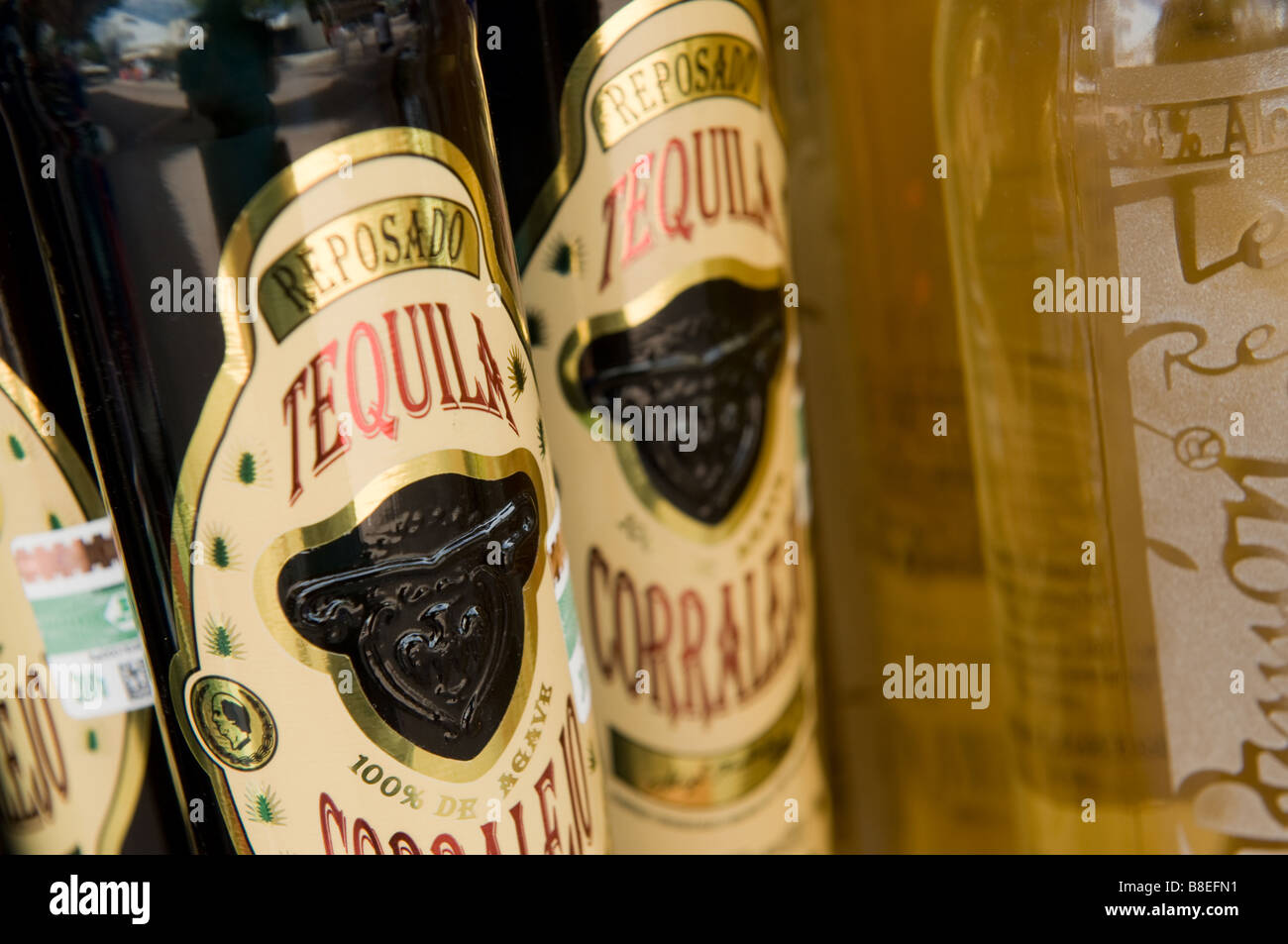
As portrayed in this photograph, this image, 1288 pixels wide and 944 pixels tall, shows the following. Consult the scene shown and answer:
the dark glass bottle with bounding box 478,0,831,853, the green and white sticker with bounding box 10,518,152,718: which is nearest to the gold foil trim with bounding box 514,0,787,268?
the dark glass bottle with bounding box 478,0,831,853

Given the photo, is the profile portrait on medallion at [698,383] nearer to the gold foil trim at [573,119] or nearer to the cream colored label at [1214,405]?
the gold foil trim at [573,119]

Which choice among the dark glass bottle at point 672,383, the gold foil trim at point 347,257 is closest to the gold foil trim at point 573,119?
the dark glass bottle at point 672,383

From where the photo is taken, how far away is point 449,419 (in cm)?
42

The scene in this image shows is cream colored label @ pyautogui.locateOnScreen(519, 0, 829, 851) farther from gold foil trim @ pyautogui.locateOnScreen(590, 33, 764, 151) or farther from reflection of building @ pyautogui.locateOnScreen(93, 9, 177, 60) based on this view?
reflection of building @ pyautogui.locateOnScreen(93, 9, 177, 60)

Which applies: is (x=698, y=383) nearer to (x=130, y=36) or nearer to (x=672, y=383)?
(x=672, y=383)

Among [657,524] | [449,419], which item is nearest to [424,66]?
[449,419]

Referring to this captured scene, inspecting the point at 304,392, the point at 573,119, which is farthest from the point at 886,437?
the point at 304,392

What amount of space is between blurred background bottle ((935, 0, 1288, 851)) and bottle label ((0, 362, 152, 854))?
0.40 metres

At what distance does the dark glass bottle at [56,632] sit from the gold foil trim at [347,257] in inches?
4.4

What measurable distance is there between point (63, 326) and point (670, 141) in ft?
0.84

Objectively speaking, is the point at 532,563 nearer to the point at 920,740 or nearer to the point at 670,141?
the point at 670,141

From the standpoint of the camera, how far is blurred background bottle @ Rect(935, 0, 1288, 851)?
49 centimetres

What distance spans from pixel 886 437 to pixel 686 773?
0.23 meters

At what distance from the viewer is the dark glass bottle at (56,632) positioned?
0.45m
